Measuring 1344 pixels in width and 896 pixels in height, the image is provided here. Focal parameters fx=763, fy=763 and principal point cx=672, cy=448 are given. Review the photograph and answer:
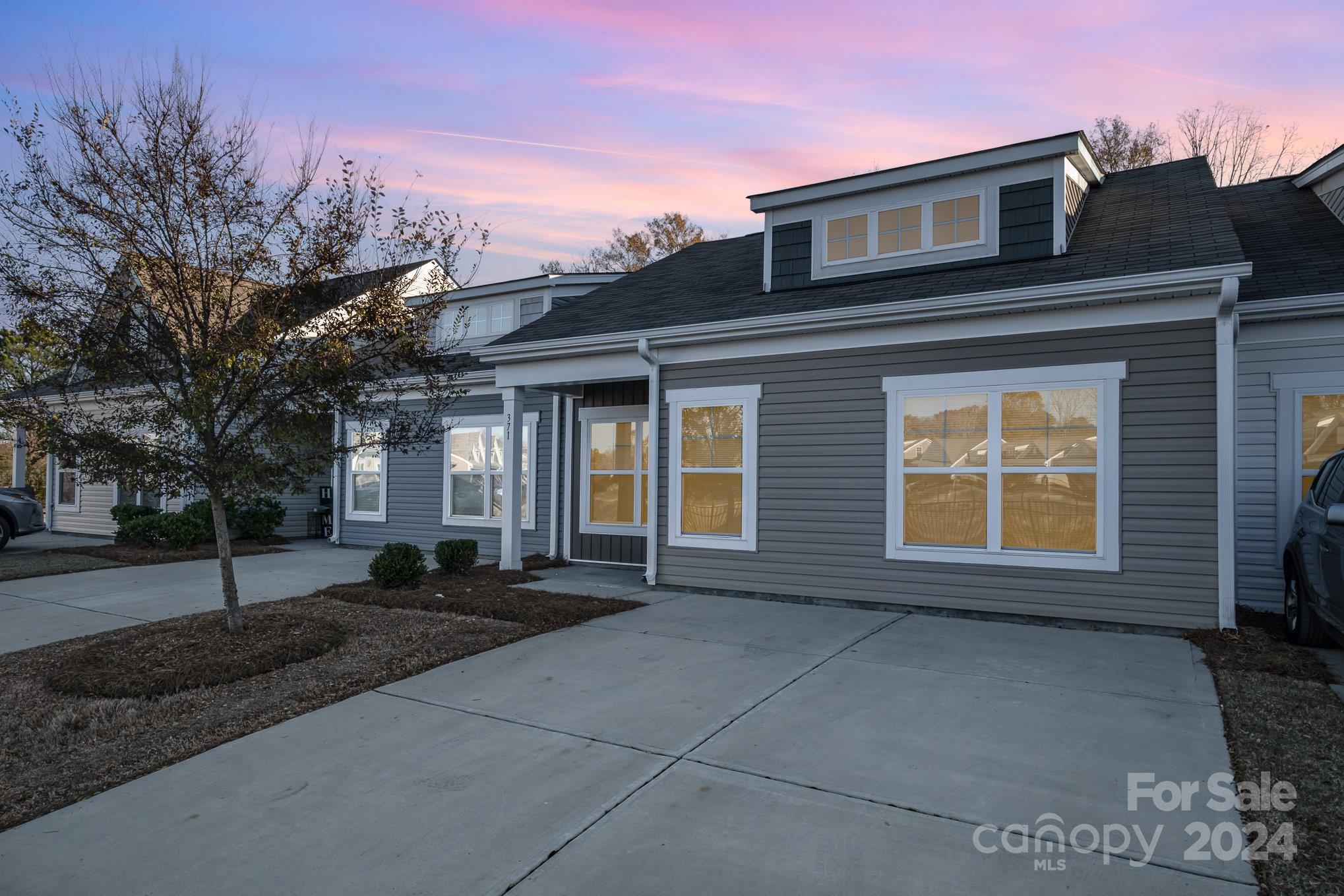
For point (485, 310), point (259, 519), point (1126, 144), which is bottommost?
point (259, 519)

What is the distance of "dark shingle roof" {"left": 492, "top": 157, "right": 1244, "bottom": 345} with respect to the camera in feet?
23.1

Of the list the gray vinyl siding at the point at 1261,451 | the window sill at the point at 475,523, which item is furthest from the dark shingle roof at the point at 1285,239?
the window sill at the point at 475,523

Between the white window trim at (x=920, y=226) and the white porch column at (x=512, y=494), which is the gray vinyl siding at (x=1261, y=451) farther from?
the white porch column at (x=512, y=494)

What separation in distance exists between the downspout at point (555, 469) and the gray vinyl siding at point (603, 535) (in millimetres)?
Answer: 227

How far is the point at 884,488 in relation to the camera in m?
7.82

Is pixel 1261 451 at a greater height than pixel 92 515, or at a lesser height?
greater

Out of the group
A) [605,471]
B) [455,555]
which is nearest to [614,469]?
[605,471]

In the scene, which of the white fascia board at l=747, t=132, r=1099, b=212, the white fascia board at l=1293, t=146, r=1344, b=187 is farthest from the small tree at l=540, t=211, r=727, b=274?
the white fascia board at l=1293, t=146, r=1344, b=187

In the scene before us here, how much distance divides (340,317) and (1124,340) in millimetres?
6828

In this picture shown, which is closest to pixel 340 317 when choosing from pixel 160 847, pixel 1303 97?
pixel 160 847

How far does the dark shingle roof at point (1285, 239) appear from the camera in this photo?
7.38 m

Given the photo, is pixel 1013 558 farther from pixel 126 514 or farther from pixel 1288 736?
pixel 126 514

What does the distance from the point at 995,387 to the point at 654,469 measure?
3.92 m

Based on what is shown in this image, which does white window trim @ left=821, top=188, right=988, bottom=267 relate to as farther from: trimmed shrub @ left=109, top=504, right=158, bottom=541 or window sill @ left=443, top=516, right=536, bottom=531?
trimmed shrub @ left=109, top=504, right=158, bottom=541
